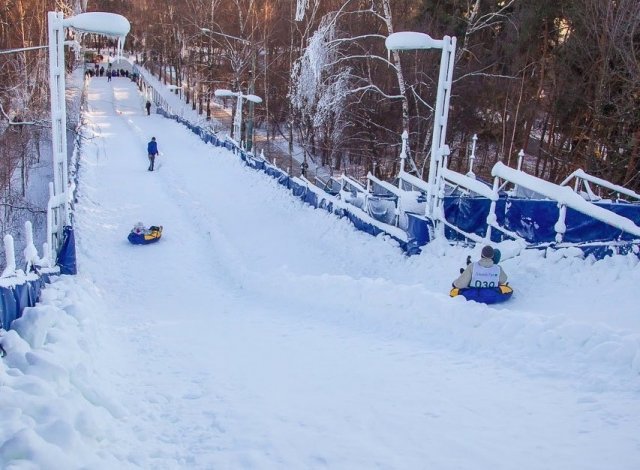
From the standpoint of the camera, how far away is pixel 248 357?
267 inches

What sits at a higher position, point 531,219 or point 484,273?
point 531,219

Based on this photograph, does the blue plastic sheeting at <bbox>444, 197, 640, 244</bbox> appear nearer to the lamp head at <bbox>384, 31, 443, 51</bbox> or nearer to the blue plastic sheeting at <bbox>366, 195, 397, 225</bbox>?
the blue plastic sheeting at <bbox>366, 195, 397, 225</bbox>

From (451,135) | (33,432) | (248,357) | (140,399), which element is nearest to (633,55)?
(451,135)

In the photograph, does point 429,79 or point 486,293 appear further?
point 429,79

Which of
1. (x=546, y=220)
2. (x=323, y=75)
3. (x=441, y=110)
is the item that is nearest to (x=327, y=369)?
(x=441, y=110)

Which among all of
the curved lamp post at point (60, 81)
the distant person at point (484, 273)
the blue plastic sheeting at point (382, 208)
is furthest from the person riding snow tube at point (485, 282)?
the curved lamp post at point (60, 81)

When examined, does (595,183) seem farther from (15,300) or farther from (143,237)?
(15,300)

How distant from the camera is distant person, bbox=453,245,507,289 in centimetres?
843

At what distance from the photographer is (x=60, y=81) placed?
965 cm

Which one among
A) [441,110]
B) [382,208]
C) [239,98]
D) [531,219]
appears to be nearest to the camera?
[441,110]

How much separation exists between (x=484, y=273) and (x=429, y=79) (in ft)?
68.8

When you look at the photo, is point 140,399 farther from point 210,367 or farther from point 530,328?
point 530,328

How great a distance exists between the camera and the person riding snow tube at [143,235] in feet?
45.7

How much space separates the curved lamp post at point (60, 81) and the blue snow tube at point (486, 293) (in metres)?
6.58
